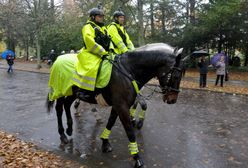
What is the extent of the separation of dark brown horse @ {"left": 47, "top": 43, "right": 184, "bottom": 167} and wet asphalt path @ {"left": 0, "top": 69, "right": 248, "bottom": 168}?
78 cm

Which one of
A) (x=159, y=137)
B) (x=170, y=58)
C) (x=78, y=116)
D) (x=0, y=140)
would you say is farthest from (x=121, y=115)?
(x=78, y=116)

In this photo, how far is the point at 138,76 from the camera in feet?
17.3

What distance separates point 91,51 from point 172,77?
65.0 inches

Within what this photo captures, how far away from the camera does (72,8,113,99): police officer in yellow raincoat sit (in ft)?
17.2

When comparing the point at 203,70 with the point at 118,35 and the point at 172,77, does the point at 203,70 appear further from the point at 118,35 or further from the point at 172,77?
the point at 172,77

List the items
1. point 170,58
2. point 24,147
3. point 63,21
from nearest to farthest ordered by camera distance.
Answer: point 170,58, point 24,147, point 63,21

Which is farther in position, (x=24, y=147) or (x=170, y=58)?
(x=24, y=147)

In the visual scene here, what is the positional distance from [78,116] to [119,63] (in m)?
3.84

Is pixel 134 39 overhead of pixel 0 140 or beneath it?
overhead

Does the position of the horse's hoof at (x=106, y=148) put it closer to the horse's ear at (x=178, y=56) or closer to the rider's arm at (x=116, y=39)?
the rider's arm at (x=116, y=39)

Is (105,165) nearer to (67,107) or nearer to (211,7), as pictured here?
(67,107)

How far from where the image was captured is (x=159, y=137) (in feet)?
21.6

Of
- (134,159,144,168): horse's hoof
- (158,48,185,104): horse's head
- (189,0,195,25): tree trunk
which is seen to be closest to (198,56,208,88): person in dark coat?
(189,0,195,25): tree trunk

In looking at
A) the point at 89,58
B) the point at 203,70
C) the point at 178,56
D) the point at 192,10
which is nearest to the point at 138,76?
the point at 178,56
